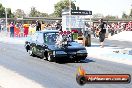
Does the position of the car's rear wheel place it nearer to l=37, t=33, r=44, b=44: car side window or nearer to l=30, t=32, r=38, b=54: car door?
l=37, t=33, r=44, b=44: car side window

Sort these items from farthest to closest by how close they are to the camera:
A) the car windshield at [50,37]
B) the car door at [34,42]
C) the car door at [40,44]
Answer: the car door at [34,42], the car door at [40,44], the car windshield at [50,37]

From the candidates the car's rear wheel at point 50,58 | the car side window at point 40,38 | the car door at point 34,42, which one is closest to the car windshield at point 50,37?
the car side window at point 40,38

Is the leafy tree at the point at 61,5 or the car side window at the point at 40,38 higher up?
the leafy tree at the point at 61,5

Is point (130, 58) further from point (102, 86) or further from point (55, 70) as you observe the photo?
point (102, 86)

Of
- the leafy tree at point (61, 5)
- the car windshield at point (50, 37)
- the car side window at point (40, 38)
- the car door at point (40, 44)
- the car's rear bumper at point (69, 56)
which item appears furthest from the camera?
the leafy tree at point (61, 5)

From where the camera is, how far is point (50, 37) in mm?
17422

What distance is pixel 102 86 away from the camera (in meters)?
9.98

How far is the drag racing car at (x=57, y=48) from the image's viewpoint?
16172 millimetres

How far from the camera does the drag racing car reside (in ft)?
53.1

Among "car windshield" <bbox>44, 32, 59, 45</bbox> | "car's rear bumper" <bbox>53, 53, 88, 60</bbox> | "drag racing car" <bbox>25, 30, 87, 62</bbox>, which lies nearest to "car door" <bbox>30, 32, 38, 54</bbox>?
"drag racing car" <bbox>25, 30, 87, 62</bbox>

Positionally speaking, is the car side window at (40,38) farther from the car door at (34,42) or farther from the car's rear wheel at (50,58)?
the car's rear wheel at (50,58)

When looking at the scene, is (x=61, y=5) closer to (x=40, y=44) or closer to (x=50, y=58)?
(x=40, y=44)

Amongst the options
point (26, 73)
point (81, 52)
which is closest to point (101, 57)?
point (81, 52)

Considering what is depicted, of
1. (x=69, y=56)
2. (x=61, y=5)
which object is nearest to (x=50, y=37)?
(x=69, y=56)
